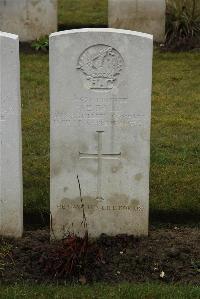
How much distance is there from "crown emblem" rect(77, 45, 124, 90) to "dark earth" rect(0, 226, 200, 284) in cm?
128

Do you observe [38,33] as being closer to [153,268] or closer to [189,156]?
[189,156]

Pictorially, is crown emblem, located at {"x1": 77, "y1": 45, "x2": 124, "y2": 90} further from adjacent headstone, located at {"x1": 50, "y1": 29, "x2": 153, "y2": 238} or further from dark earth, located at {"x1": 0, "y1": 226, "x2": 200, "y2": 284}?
dark earth, located at {"x1": 0, "y1": 226, "x2": 200, "y2": 284}

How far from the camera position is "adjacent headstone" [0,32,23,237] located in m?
5.86

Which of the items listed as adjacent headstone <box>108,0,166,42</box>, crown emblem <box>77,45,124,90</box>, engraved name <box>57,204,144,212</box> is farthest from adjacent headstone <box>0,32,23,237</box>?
adjacent headstone <box>108,0,166,42</box>

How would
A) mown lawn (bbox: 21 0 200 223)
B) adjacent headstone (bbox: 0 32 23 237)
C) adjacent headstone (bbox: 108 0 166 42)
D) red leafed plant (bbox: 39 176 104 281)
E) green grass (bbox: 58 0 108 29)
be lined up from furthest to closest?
green grass (bbox: 58 0 108 29), adjacent headstone (bbox: 108 0 166 42), mown lawn (bbox: 21 0 200 223), adjacent headstone (bbox: 0 32 23 237), red leafed plant (bbox: 39 176 104 281)

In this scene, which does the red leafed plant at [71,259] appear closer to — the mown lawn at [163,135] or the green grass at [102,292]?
the green grass at [102,292]

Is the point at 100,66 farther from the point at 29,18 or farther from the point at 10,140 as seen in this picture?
the point at 29,18

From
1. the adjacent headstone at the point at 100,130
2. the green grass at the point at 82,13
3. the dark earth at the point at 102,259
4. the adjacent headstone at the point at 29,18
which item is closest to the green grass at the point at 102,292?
the dark earth at the point at 102,259

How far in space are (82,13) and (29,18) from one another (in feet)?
5.95

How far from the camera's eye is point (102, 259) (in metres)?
5.81

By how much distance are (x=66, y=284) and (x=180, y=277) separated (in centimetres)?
90

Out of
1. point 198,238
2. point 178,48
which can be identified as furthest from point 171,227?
point 178,48

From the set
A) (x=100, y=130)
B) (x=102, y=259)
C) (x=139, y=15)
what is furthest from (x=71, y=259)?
(x=139, y=15)

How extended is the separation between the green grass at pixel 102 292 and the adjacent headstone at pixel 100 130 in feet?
2.99
